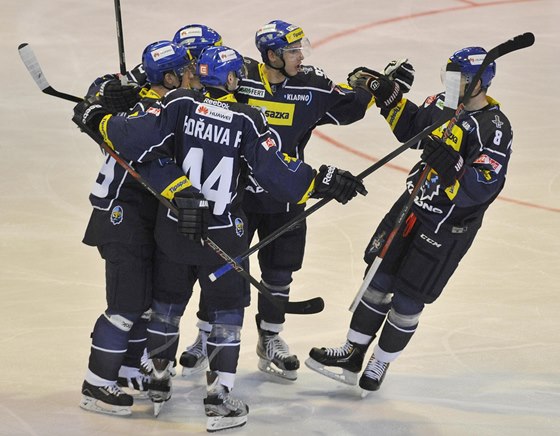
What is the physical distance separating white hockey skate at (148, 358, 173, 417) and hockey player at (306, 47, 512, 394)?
2.35 feet

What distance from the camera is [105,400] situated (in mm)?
4730

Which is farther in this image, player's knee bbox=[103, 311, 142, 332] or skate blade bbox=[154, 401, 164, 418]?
skate blade bbox=[154, 401, 164, 418]

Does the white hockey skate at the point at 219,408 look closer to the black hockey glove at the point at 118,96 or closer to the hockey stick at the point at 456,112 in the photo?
the hockey stick at the point at 456,112

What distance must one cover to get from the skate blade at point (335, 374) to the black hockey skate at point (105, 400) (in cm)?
86

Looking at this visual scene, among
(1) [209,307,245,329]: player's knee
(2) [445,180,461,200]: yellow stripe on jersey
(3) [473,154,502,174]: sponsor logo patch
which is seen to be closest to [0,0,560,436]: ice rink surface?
(1) [209,307,245,329]: player's knee

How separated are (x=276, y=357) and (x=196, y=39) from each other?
1408 mm

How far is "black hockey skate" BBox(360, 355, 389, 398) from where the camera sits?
5098 millimetres

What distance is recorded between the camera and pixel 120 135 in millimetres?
4508

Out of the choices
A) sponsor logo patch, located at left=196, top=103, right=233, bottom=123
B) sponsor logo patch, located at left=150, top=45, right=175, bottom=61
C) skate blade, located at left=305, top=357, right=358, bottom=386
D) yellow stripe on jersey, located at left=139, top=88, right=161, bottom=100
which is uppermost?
sponsor logo patch, located at left=150, top=45, right=175, bottom=61

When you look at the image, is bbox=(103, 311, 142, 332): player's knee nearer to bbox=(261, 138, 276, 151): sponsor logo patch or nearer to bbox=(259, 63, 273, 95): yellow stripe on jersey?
bbox=(261, 138, 276, 151): sponsor logo patch

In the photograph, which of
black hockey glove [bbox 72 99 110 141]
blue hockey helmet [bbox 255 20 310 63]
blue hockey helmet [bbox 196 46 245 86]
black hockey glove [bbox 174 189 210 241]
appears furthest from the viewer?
blue hockey helmet [bbox 255 20 310 63]

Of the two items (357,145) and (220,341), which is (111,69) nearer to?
(357,145)

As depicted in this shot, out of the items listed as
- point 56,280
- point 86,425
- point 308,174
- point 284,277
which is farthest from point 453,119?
point 56,280

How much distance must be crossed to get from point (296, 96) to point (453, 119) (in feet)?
2.62
